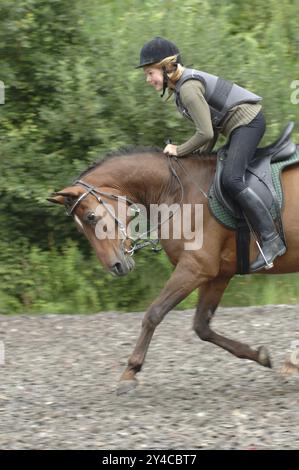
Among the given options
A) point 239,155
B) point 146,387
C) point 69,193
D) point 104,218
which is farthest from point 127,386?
point 239,155

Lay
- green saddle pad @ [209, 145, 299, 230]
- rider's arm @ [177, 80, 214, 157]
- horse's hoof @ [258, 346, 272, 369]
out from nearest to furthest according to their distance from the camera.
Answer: rider's arm @ [177, 80, 214, 157] < green saddle pad @ [209, 145, 299, 230] < horse's hoof @ [258, 346, 272, 369]

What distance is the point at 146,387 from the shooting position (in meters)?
7.67

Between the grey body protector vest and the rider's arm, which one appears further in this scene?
the grey body protector vest

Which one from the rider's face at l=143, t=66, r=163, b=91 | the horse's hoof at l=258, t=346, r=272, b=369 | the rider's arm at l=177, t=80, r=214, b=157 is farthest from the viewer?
the horse's hoof at l=258, t=346, r=272, b=369

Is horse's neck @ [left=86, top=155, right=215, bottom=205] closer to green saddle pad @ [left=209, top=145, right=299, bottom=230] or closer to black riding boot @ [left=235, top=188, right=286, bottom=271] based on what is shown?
green saddle pad @ [left=209, top=145, right=299, bottom=230]

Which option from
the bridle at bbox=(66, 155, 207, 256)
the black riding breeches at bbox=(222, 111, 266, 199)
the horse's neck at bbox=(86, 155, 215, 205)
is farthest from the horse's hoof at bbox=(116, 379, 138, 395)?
the black riding breeches at bbox=(222, 111, 266, 199)

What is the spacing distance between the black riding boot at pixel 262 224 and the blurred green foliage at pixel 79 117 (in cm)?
376

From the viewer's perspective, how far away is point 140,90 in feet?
36.8

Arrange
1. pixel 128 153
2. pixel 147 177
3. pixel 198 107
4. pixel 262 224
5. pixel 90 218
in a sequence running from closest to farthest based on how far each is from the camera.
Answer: pixel 198 107 → pixel 262 224 → pixel 90 218 → pixel 147 177 → pixel 128 153

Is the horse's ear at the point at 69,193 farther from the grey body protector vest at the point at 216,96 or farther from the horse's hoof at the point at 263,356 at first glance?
the horse's hoof at the point at 263,356

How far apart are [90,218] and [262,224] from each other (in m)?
1.24

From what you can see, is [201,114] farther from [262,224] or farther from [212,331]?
[212,331]

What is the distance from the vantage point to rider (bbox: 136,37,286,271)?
7.05 meters

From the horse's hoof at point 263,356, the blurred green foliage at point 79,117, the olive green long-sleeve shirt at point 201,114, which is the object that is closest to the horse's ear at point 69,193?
the olive green long-sleeve shirt at point 201,114
